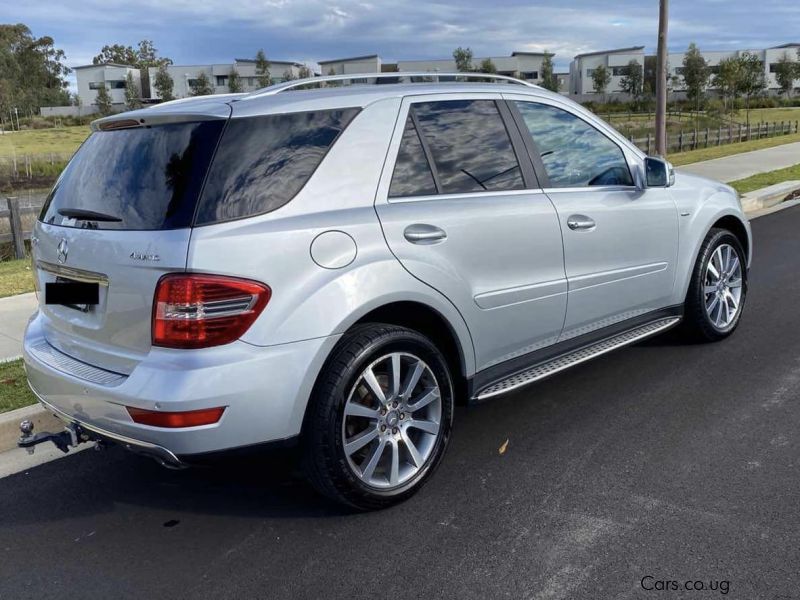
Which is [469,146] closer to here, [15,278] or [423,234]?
[423,234]

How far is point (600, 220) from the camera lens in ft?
14.5

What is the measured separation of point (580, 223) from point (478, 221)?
819 millimetres

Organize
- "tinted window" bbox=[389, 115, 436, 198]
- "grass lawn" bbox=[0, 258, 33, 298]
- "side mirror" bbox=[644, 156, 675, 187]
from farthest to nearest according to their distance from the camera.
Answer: "grass lawn" bbox=[0, 258, 33, 298] < "side mirror" bbox=[644, 156, 675, 187] < "tinted window" bbox=[389, 115, 436, 198]

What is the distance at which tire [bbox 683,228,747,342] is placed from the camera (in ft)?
17.5

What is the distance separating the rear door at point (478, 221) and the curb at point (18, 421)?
244cm

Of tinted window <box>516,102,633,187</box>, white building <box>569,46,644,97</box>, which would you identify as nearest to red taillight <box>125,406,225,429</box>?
tinted window <box>516,102,633,187</box>

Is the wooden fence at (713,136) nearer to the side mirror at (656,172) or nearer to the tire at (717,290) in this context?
the tire at (717,290)

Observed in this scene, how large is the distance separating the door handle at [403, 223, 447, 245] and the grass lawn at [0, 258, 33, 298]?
6.23 m

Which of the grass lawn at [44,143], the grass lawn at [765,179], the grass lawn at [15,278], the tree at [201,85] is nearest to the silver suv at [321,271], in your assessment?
the grass lawn at [15,278]

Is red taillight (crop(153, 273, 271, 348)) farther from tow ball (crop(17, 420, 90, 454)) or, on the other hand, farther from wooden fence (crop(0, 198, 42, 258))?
wooden fence (crop(0, 198, 42, 258))

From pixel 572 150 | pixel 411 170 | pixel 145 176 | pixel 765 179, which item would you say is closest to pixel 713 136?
pixel 765 179

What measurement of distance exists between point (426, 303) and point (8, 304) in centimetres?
572

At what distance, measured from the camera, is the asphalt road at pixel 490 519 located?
291 centimetres

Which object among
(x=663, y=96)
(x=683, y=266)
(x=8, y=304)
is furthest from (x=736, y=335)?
(x=663, y=96)
